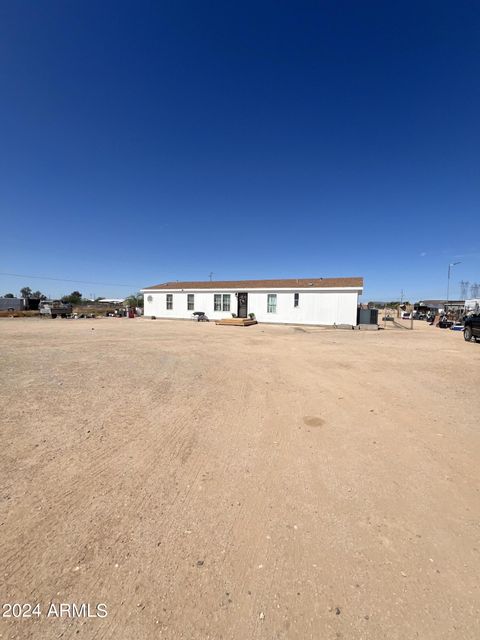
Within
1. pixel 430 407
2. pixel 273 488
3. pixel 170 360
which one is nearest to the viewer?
pixel 273 488

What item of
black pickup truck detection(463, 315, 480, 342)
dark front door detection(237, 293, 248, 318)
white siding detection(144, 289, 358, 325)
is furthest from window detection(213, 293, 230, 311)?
black pickup truck detection(463, 315, 480, 342)

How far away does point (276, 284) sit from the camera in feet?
82.5

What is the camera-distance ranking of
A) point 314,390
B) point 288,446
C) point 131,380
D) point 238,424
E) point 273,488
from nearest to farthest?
point 273,488 → point 288,446 → point 238,424 → point 314,390 → point 131,380

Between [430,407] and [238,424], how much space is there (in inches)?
140

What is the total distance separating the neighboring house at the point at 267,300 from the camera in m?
21.5

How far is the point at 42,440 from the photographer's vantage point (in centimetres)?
363

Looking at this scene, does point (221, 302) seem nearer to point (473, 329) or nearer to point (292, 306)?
point (292, 306)

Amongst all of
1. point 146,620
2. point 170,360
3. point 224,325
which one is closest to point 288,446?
point 146,620

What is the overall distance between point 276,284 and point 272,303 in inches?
90.3

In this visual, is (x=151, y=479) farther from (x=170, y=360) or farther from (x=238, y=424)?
(x=170, y=360)

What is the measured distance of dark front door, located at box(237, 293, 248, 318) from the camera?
81.7 feet

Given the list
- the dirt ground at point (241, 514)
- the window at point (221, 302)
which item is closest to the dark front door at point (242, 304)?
the window at point (221, 302)

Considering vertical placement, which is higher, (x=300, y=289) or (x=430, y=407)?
(x=300, y=289)

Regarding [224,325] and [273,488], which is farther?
[224,325]
